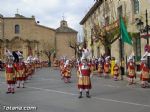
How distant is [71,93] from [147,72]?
5404 millimetres

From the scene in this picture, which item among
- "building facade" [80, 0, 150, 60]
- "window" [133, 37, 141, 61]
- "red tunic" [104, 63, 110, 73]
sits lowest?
"red tunic" [104, 63, 110, 73]

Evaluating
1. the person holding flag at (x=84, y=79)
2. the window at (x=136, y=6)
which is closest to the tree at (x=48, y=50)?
the window at (x=136, y=6)

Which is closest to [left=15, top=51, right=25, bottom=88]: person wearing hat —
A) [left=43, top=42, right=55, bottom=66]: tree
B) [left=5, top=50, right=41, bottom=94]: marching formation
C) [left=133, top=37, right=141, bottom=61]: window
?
[left=5, top=50, right=41, bottom=94]: marching formation

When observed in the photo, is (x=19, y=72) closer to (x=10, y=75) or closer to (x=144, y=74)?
(x=10, y=75)

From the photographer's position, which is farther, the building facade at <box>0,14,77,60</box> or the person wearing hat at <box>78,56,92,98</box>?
the building facade at <box>0,14,77,60</box>

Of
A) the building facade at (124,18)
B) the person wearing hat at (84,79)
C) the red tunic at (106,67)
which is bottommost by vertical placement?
the person wearing hat at (84,79)

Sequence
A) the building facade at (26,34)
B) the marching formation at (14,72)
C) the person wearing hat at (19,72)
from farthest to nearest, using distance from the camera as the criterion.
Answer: the building facade at (26,34) → the person wearing hat at (19,72) → the marching formation at (14,72)

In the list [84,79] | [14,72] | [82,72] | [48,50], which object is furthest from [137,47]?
[48,50]

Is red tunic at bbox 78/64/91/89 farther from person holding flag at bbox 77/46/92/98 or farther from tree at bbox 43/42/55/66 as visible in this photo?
tree at bbox 43/42/55/66

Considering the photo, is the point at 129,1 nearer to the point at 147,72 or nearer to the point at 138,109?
the point at 147,72

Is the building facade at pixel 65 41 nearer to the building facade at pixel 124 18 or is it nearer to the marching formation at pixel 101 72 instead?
the building facade at pixel 124 18

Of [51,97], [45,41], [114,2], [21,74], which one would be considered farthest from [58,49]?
[51,97]

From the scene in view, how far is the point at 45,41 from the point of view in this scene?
8831cm

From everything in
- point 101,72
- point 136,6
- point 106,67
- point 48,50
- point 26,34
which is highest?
point 26,34
